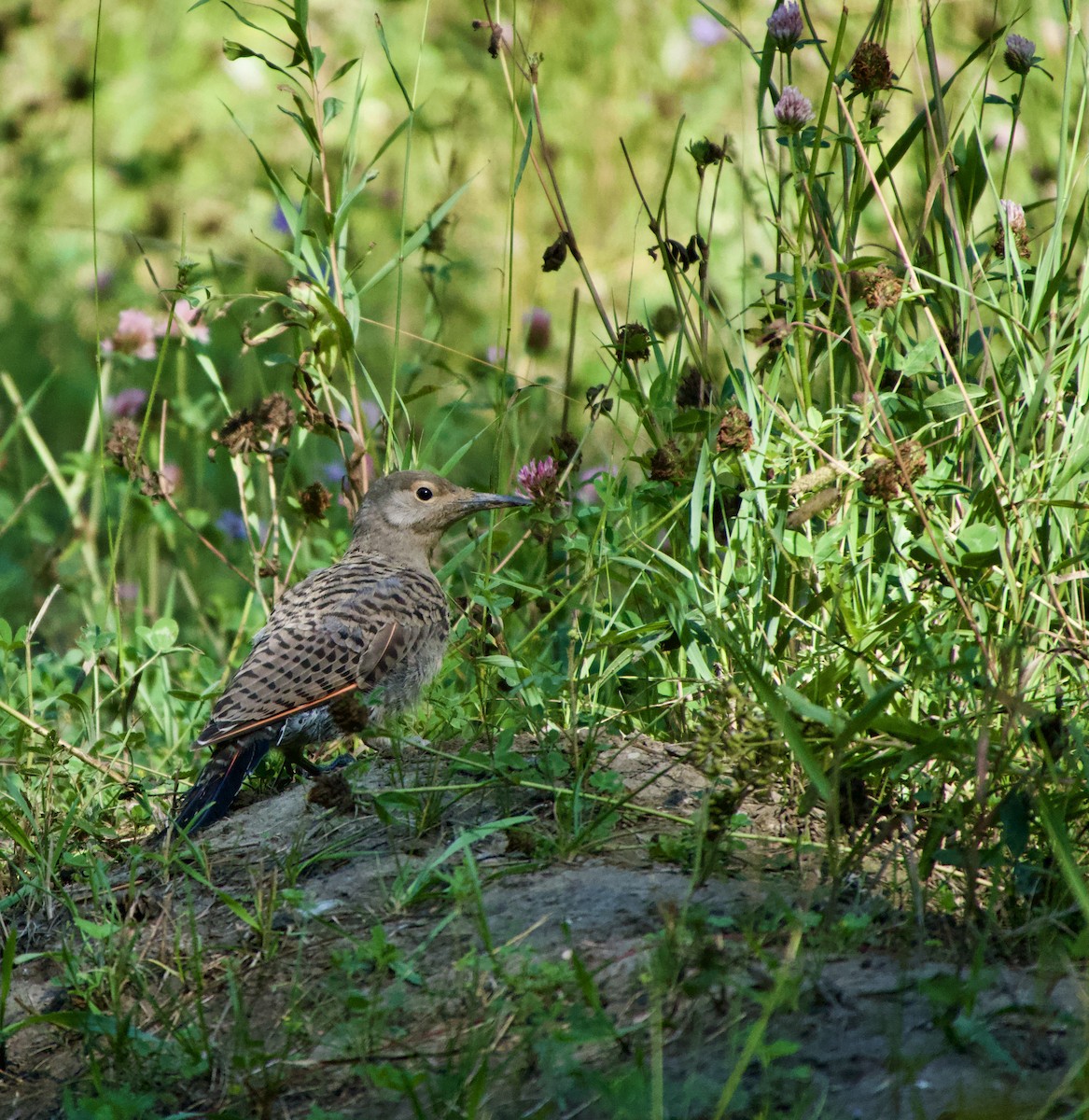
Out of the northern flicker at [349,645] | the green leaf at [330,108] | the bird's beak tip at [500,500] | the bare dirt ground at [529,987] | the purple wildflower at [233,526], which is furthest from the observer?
the purple wildflower at [233,526]

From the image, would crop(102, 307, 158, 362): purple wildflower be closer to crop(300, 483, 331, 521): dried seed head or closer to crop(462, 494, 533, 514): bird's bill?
crop(300, 483, 331, 521): dried seed head

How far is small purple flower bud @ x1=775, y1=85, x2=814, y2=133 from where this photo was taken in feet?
10.9

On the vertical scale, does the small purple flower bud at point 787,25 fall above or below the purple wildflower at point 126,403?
above

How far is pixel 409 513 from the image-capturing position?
4.76 metres

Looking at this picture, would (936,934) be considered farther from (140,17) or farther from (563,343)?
(140,17)

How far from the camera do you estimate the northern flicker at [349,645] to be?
368 centimetres

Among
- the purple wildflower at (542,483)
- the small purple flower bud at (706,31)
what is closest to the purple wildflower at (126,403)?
the purple wildflower at (542,483)

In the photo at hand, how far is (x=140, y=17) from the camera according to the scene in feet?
30.6

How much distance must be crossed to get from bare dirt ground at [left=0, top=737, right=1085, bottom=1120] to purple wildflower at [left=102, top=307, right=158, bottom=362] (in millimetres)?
2244

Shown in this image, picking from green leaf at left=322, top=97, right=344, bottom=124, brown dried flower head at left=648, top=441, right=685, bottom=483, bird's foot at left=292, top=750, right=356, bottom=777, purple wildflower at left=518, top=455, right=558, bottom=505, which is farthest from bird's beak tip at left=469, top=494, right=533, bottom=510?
green leaf at left=322, top=97, right=344, bottom=124

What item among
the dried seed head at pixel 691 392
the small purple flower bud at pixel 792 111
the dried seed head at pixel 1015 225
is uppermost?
the small purple flower bud at pixel 792 111

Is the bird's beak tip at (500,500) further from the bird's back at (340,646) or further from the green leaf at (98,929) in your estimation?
the green leaf at (98,929)

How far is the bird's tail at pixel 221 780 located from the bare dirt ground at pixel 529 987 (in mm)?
228

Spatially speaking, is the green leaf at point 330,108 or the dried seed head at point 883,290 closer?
the dried seed head at point 883,290
